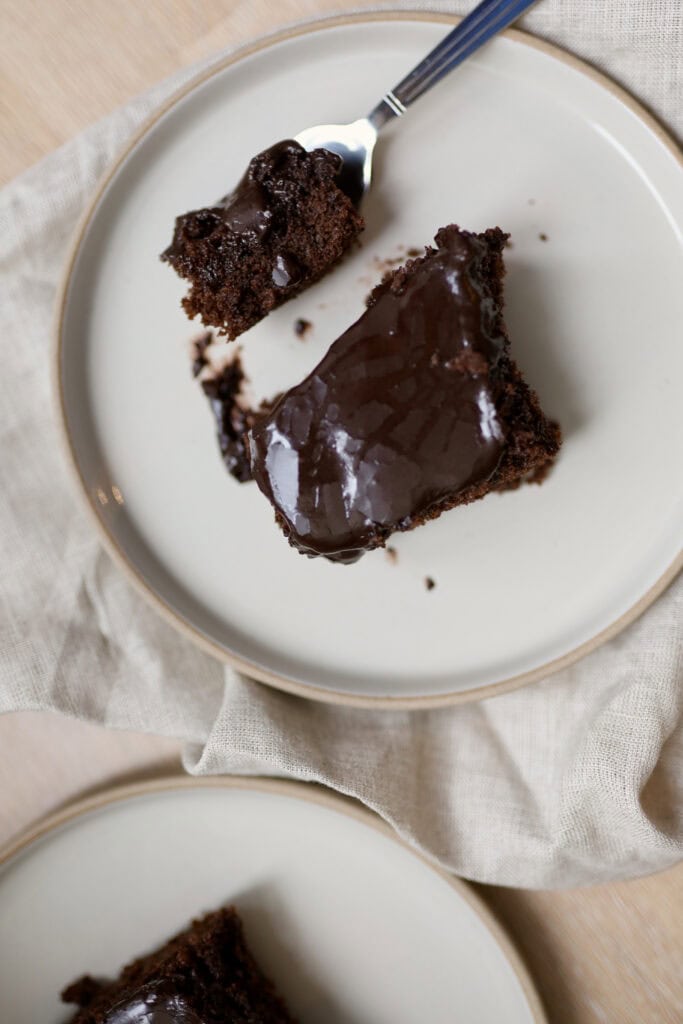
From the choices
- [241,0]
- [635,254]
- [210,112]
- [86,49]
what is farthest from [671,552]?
[86,49]

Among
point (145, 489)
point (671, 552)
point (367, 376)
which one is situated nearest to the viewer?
point (367, 376)

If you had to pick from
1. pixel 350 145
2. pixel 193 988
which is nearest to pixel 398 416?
pixel 350 145

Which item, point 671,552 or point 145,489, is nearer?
point 671,552

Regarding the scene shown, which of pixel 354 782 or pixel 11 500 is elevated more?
pixel 11 500

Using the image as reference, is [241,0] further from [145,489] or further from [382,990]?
[382,990]

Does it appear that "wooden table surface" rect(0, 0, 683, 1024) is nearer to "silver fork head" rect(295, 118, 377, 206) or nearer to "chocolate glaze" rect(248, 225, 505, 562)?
"silver fork head" rect(295, 118, 377, 206)

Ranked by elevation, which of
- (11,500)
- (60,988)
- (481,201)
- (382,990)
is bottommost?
(382,990)

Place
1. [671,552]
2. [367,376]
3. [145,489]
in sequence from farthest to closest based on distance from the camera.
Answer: [145,489] → [671,552] → [367,376]
